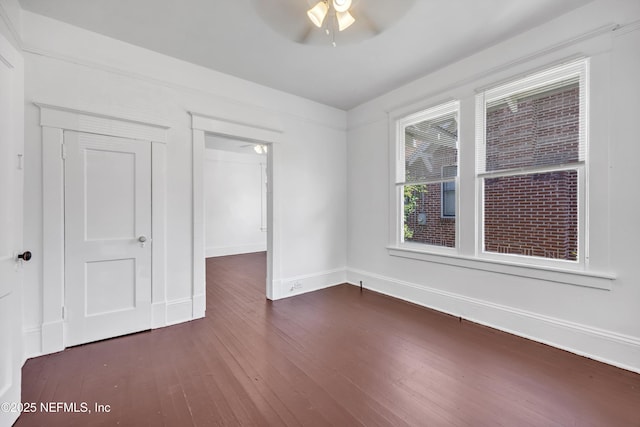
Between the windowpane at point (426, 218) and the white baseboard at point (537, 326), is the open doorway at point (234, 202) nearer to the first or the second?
the windowpane at point (426, 218)

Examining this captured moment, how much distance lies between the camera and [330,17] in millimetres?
2119

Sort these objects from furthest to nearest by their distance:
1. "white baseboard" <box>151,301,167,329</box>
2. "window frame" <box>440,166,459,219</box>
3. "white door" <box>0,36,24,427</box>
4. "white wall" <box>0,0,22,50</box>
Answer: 1. "window frame" <box>440,166,459,219</box>
2. "white baseboard" <box>151,301,167,329</box>
3. "white wall" <box>0,0,22,50</box>
4. "white door" <box>0,36,24,427</box>

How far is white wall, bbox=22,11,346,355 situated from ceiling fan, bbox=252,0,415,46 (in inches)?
54.9

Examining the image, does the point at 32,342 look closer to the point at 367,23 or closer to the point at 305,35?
the point at 305,35

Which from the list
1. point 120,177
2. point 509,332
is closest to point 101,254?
point 120,177

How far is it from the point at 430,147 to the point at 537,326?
228cm

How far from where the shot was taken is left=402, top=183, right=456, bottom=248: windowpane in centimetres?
344

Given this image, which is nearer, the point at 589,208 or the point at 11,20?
the point at 11,20

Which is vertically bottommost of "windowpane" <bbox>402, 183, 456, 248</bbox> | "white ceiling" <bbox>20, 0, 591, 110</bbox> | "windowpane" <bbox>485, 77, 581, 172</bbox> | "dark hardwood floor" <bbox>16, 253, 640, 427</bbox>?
"dark hardwood floor" <bbox>16, 253, 640, 427</bbox>

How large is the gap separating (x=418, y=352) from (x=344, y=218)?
102 inches

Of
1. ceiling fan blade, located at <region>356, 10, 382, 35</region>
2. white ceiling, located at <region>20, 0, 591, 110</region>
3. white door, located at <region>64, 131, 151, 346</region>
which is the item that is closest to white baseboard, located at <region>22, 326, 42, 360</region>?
white door, located at <region>64, 131, 151, 346</region>

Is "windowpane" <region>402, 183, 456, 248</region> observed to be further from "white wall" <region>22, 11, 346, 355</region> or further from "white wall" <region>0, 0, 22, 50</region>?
"white wall" <region>0, 0, 22, 50</region>

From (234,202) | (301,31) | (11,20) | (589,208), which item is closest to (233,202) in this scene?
(234,202)

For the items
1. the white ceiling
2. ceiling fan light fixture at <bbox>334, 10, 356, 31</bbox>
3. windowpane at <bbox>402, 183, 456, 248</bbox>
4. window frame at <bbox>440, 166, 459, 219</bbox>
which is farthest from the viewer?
windowpane at <bbox>402, 183, 456, 248</bbox>
